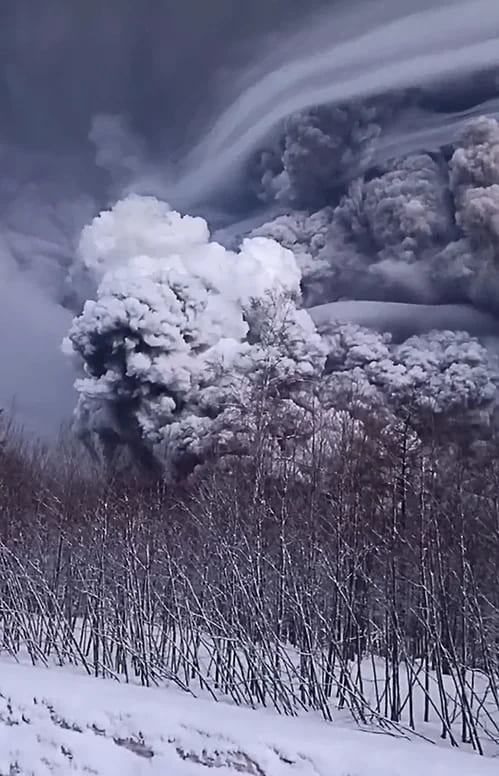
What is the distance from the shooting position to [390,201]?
1442 centimetres

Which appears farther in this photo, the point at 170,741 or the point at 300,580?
the point at 300,580

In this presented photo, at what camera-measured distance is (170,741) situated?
Answer: 3510 mm

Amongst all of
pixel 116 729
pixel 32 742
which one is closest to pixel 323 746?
pixel 116 729

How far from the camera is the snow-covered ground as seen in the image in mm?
3008

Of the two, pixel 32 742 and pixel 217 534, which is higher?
pixel 217 534

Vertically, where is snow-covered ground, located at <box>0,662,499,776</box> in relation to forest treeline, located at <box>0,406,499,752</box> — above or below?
below

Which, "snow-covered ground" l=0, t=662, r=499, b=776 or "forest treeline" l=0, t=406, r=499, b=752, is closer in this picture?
"snow-covered ground" l=0, t=662, r=499, b=776

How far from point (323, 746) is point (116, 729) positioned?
1124 millimetres

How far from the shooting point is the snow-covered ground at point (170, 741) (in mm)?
3008

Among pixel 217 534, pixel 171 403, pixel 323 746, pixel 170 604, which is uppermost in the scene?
pixel 171 403

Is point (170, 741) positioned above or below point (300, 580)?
below

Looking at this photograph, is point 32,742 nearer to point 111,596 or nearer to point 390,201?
point 111,596

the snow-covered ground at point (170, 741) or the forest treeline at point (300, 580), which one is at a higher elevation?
the forest treeline at point (300, 580)

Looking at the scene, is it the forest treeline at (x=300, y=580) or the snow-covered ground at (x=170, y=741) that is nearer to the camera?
the snow-covered ground at (x=170, y=741)
